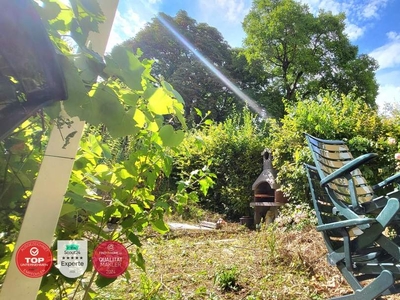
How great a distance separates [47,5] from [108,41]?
0.61 feet

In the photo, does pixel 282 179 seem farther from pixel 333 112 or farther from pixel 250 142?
pixel 250 142

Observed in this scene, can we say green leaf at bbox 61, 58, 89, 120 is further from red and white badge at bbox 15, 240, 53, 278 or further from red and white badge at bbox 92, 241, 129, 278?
red and white badge at bbox 92, 241, 129, 278

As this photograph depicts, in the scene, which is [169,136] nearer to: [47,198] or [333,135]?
[47,198]

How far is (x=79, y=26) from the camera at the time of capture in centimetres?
38

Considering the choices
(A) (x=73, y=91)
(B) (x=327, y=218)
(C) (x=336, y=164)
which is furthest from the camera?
(C) (x=336, y=164)

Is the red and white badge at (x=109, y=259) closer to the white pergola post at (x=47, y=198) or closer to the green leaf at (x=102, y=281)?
the green leaf at (x=102, y=281)

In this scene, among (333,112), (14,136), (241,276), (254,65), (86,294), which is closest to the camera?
(14,136)

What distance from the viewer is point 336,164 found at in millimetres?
1901

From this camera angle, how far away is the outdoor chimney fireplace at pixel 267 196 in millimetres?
4500

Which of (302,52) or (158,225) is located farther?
(302,52)

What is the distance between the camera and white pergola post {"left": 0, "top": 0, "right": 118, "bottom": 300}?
1.48 feet

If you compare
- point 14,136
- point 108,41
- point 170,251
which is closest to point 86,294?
point 14,136

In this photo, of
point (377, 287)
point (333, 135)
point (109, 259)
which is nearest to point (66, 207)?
point (109, 259)

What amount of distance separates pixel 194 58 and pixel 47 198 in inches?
472
